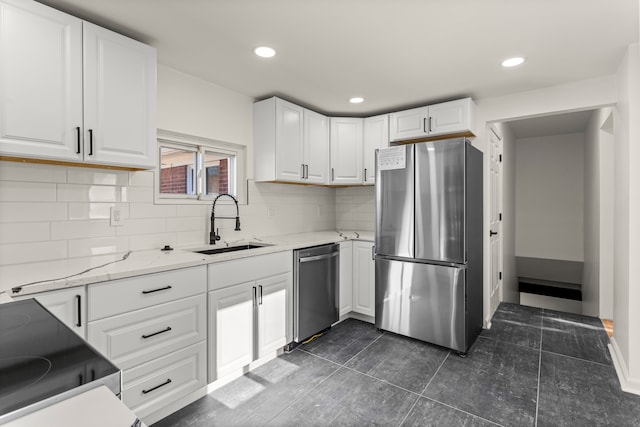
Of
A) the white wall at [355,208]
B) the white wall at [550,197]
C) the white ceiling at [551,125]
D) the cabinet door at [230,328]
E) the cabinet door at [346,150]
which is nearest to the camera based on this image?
the cabinet door at [230,328]

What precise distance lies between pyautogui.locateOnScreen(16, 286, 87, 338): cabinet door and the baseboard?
331cm

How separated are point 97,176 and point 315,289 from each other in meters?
1.90

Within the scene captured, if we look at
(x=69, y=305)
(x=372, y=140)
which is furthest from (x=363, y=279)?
(x=69, y=305)

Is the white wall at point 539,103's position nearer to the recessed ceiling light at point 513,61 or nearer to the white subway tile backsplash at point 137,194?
the recessed ceiling light at point 513,61

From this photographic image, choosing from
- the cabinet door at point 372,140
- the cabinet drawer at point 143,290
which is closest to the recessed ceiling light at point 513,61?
the cabinet door at point 372,140

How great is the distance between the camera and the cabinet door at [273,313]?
8.15 ft

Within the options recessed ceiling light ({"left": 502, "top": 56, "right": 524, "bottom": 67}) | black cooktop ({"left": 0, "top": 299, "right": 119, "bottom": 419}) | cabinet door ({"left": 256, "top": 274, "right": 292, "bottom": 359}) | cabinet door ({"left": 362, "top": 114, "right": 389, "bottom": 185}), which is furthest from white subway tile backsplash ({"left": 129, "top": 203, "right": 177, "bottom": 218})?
recessed ceiling light ({"left": 502, "top": 56, "right": 524, "bottom": 67})

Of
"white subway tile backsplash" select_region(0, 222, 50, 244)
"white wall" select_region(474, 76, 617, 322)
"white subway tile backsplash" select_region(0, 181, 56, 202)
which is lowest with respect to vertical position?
"white subway tile backsplash" select_region(0, 222, 50, 244)

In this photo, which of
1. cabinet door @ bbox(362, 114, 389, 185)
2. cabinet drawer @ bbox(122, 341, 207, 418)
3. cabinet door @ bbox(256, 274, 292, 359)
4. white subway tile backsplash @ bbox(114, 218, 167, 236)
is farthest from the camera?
cabinet door @ bbox(362, 114, 389, 185)

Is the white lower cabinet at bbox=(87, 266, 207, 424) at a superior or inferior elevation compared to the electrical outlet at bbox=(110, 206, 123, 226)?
inferior

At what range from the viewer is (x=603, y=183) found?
354 centimetres

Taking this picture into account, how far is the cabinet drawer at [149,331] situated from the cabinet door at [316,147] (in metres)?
1.81

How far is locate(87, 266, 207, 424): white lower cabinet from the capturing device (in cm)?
164

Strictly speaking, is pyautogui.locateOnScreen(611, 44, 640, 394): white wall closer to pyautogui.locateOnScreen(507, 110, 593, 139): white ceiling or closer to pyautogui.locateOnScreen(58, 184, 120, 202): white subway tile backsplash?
pyautogui.locateOnScreen(507, 110, 593, 139): white ceiling
